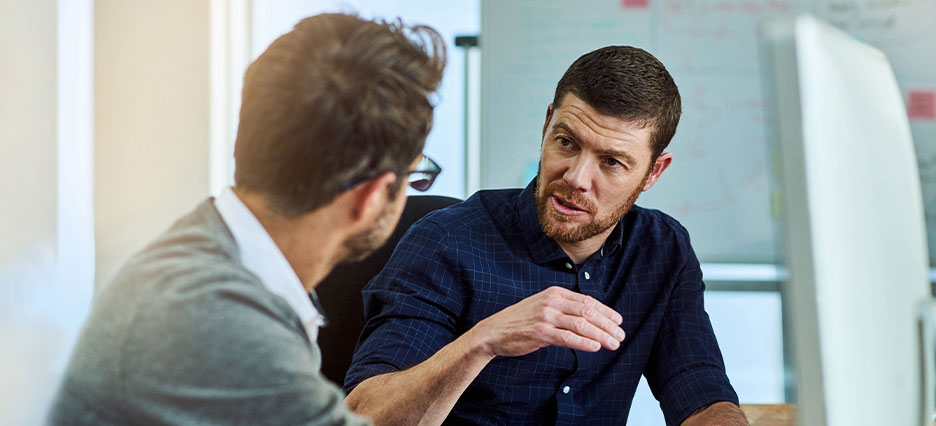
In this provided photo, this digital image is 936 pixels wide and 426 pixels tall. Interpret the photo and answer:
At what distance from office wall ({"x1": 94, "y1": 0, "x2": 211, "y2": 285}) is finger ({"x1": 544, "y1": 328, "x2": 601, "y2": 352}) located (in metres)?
0.73

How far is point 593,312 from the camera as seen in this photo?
0.83m

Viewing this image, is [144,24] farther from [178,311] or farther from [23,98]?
[178,311]

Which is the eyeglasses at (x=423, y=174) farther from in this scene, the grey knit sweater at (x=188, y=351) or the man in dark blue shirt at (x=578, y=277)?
the man in dark blue shirt at (x=578, y=277)

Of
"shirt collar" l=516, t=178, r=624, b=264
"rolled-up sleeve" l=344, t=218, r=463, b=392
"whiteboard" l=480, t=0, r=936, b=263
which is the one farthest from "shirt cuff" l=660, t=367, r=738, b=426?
"whiteboard" l=480, t=0, r=936, b=263

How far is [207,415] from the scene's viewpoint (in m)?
0.51

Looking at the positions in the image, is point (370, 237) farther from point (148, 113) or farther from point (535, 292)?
point (148, 113)

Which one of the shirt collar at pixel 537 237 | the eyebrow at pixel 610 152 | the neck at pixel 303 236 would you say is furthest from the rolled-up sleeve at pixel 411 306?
the neck at pixel 303 236

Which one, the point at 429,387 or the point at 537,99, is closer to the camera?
the point at 429,387

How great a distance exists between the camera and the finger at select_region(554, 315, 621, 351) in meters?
0.79

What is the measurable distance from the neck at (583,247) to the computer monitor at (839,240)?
753 mm

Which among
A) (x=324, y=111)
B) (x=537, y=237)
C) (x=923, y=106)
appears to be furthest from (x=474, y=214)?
(x=923, y=106)

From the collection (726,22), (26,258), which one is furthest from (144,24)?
(726,22)

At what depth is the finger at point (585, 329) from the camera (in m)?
0.79

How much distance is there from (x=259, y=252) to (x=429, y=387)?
0.45 meters
